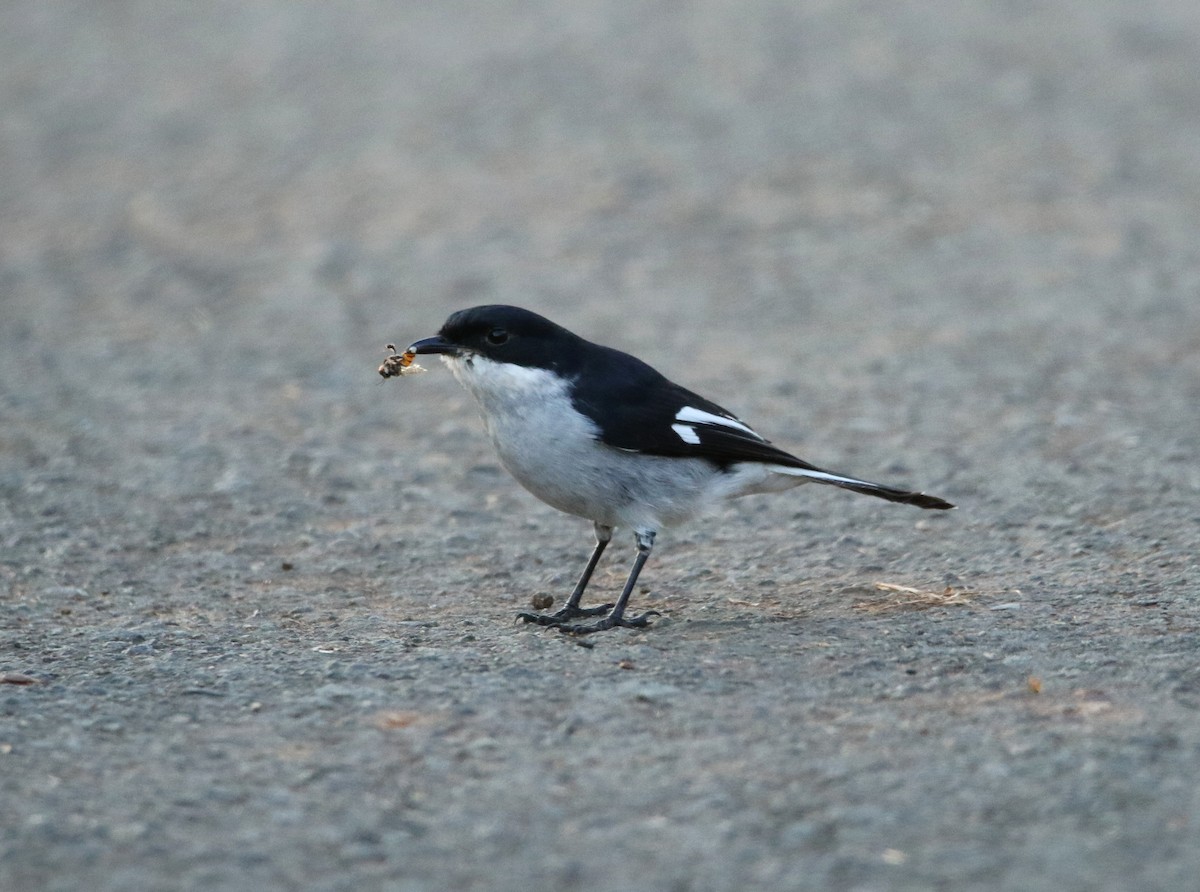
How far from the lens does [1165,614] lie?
18.1ft

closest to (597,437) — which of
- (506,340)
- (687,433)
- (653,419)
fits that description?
(653,419)

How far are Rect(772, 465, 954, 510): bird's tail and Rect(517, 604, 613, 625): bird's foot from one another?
846mm

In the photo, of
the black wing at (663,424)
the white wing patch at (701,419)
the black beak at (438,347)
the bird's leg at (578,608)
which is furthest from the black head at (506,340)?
the bird's leg at (578,608)

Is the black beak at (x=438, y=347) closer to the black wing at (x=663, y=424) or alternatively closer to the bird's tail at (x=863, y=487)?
the black wing at (x=663, y=424)

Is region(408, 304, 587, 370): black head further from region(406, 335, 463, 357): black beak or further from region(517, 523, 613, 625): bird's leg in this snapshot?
region(517, 523, 613, 625): bird's leg

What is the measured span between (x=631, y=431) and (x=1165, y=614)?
1.96 meters

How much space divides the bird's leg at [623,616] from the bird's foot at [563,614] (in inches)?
2.0

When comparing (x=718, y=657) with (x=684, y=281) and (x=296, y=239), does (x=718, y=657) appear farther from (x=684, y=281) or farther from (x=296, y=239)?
(x=296, y=239)

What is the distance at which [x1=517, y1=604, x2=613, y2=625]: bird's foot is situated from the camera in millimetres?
5734

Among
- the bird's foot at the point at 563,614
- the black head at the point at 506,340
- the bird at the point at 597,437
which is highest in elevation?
the black head at the point at 506,340

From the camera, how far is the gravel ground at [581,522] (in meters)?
4.14

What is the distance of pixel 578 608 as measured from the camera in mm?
5969

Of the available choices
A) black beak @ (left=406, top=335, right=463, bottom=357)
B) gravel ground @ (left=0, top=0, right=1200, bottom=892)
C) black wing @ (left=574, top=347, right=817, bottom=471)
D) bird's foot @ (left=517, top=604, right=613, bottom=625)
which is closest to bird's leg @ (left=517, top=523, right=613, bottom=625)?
bird's foot @ (left=517, top=604, right=613, bottom=625)

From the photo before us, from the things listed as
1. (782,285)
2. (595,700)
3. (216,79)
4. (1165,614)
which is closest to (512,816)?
(595,700)
